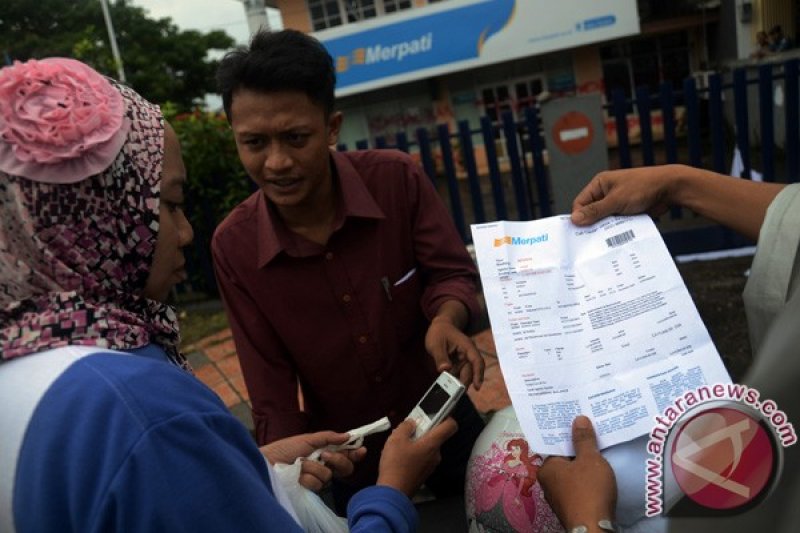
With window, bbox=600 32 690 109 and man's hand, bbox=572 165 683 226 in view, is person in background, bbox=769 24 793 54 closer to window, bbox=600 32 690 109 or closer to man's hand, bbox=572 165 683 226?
window, bbox=600 32 690 109

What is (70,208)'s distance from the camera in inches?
36.8

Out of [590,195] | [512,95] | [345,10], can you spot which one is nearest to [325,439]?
[590,195]

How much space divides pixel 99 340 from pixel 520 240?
0.77 m

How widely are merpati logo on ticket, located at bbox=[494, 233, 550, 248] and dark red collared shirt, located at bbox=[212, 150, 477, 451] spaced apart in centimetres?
63

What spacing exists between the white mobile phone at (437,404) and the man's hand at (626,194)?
45 centimetres

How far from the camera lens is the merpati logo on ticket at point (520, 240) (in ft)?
4.07

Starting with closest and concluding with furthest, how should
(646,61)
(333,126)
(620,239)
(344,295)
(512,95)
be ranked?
1. (620,239)
2. (344,295)
3. (333,126)
4. (646,61)
5. (512,95)

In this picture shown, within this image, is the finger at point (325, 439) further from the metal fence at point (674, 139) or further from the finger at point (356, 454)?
the metal fence at point (674, 139)

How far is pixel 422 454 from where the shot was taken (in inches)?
52.5

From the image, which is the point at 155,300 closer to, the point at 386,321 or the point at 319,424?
the point at 386,321

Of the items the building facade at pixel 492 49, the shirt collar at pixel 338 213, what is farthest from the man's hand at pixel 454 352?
the building facade at pixel 492 49

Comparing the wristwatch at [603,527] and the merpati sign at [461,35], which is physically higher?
the merpati sign at [461,35]

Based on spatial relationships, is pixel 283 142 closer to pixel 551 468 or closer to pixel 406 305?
pixel 406 305

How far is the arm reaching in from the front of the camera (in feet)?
4.12
